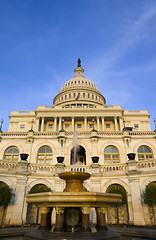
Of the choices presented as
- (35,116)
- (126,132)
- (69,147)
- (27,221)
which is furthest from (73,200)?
(35,116)

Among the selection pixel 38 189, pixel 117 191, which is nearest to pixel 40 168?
pixel 38 189

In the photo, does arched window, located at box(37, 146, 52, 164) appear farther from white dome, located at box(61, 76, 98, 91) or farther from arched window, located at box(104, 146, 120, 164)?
white dome, located at box(61, 76, 98, 91)

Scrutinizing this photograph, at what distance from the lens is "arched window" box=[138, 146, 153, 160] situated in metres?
28.8

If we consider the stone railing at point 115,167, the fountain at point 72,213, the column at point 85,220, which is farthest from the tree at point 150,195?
the column at point 85,220

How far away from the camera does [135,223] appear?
704 inches

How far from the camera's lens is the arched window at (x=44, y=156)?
2845 centimetres

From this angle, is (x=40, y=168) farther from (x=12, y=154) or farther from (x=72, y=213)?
(x=72, y=213)

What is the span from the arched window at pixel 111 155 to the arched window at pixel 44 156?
8449mm

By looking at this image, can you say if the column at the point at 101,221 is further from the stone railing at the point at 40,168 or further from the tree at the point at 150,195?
the stone railing at the point at 40,168

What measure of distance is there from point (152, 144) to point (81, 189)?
2078 cm

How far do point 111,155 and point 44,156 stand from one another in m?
10.1

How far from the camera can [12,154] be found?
29266mm

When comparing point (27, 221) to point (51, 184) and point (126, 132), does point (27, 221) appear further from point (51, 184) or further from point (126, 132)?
point (126, 132)

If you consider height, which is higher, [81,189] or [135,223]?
[81,189]
